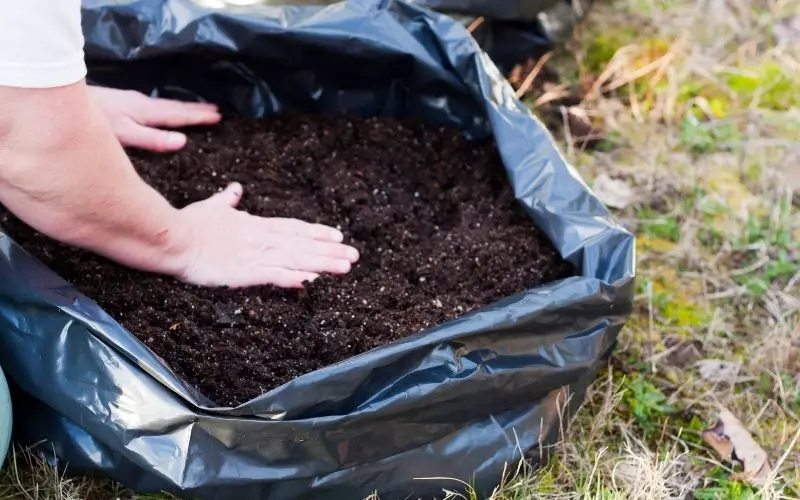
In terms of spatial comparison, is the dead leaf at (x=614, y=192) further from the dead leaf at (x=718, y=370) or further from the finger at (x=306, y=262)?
the finger at (x=306, y=262)

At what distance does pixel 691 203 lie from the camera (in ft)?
6.06

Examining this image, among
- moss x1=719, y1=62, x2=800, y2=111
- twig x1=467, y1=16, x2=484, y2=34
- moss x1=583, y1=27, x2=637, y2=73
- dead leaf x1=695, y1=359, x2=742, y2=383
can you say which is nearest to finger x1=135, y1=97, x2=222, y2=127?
twig x1=467, y1=16, x2=484, y2=34

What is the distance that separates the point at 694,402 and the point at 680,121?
85 centimetres

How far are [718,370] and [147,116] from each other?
47.2 inches

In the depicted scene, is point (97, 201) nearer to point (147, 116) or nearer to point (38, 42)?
point (38, 42)

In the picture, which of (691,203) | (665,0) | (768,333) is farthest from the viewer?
(665,0)

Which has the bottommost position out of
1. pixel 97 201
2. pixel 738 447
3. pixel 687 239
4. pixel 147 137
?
pixel 738 447

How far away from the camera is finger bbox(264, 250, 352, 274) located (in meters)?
1.47

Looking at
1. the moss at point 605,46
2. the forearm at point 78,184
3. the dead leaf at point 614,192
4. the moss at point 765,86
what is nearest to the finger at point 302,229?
the forearm at point 78,184

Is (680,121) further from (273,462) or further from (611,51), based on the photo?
(273,462)

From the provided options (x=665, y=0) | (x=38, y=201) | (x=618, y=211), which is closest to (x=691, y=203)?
(x=618, y=211)

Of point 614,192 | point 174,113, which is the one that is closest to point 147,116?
point 174,113

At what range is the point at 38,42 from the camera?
1.01m

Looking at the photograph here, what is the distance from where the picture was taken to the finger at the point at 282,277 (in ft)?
4.74
